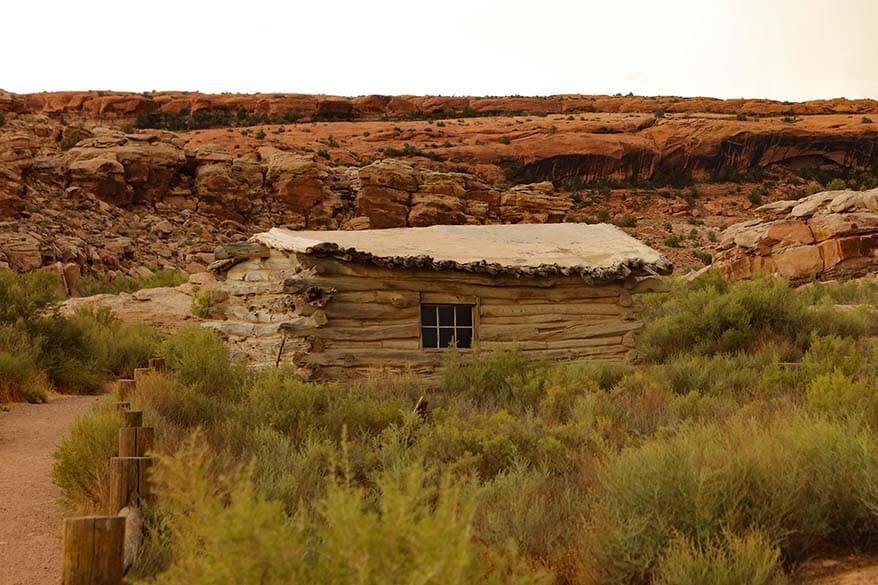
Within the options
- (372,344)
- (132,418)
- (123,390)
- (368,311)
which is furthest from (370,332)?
(132,418)

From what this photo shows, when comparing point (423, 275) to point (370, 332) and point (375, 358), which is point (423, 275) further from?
point (375, 358)

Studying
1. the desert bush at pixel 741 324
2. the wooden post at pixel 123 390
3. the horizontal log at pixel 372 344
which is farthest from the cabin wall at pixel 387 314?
the wooden post at pixel 123 390

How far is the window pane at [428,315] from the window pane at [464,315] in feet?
1.23

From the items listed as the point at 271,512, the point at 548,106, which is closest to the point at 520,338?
the point at 271,512

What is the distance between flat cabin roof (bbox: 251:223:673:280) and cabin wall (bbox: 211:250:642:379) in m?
0.29

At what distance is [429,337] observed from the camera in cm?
1119

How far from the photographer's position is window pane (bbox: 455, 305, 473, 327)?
37.2 feet

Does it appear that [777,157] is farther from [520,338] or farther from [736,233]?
[520,338]

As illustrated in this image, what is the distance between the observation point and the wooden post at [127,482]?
14.8 ft

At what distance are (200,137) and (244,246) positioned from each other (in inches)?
1416

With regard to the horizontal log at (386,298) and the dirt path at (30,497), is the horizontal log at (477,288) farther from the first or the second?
the dirt path at (30,497)

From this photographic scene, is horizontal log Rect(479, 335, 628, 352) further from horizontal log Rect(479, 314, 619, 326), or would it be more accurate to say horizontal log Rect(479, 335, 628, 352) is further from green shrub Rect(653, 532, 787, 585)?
green shrub Rect(653, 532, 787, 585)

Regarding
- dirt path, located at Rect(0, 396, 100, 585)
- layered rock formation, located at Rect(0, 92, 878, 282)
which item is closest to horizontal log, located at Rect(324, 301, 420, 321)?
dirt path, located at Rect(0, 396, 100, 585)

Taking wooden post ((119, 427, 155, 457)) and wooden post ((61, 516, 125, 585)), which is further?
wooden post ((119, 427, 155, 457))
